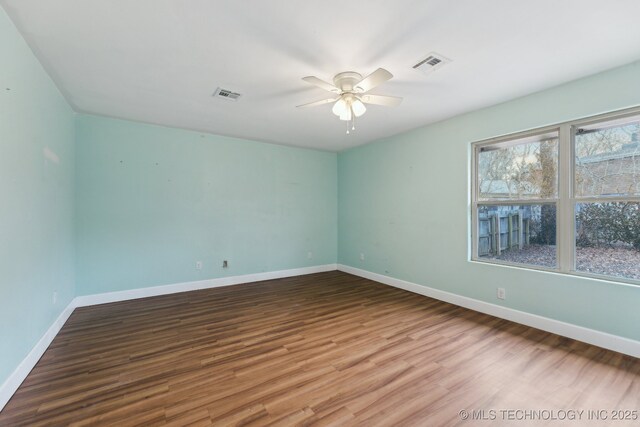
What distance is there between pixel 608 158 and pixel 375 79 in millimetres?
2310

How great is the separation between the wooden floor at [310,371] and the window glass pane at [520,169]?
1.46 metres

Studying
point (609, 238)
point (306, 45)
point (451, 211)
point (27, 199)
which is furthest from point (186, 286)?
point (609, 238)

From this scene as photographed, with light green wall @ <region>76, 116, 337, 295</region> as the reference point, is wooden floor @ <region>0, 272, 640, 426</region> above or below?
below

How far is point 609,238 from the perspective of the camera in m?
2.47

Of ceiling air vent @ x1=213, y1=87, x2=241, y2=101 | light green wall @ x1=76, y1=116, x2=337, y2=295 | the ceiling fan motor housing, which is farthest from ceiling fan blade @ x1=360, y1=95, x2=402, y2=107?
light green wall @ x1=76, y1=116, x2=337, y2=295

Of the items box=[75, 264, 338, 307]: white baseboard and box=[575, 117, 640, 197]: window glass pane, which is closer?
box=[575, 117, 640, 197]: window glass pane

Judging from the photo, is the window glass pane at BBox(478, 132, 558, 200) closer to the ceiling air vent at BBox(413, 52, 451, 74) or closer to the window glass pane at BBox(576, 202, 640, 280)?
the window glass pane at BBox(576, 202, 640, 280)

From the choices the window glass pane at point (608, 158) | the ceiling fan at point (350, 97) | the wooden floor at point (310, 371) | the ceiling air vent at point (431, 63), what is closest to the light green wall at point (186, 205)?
the wooden floor at point (310, 371)

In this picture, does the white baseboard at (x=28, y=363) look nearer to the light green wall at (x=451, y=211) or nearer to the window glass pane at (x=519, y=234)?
the light green wall at (x=451, y=211)

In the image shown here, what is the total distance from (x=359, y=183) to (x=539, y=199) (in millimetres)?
2792

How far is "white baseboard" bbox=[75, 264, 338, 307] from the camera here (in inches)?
141

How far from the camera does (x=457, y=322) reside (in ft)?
9.79

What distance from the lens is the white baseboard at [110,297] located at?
72.3 inches

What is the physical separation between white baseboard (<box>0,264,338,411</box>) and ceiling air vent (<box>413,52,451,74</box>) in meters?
3.72
